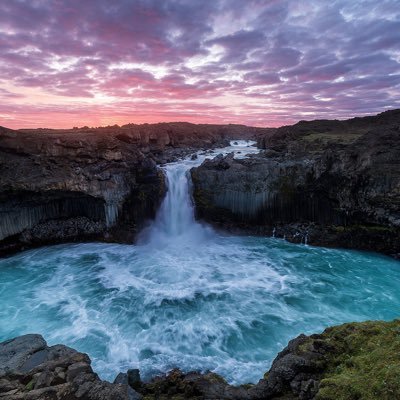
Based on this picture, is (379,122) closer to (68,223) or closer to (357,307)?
(357,307)

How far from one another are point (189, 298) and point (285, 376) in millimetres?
11175

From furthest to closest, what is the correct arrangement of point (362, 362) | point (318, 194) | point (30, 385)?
point (318, 194), point (30, 385), point (362, 362)

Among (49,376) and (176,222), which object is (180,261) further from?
(49,376)

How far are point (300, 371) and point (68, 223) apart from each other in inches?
942

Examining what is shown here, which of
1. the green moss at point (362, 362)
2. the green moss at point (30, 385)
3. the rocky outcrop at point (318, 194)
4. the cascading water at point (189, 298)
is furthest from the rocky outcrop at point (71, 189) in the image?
the green moss at point (362, 362)

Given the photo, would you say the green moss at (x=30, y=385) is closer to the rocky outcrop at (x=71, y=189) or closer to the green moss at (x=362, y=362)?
the green moss at (x=362, y=362)

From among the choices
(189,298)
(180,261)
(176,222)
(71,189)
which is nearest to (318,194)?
(176,222)

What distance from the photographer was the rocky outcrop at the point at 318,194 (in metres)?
24.6

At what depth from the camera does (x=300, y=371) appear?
703cm

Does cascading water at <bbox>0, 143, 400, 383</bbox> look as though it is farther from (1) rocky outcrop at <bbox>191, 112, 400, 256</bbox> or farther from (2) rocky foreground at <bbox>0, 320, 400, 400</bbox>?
(2) rocky foreground at <bbox>0, 320, 400, 400</bbox>

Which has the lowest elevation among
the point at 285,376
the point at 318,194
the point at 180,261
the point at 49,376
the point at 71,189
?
the point at 180,261

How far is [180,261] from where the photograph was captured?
22938 millimetres

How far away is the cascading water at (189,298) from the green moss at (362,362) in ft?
17.5

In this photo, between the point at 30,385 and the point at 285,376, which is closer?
the point at 285,376
